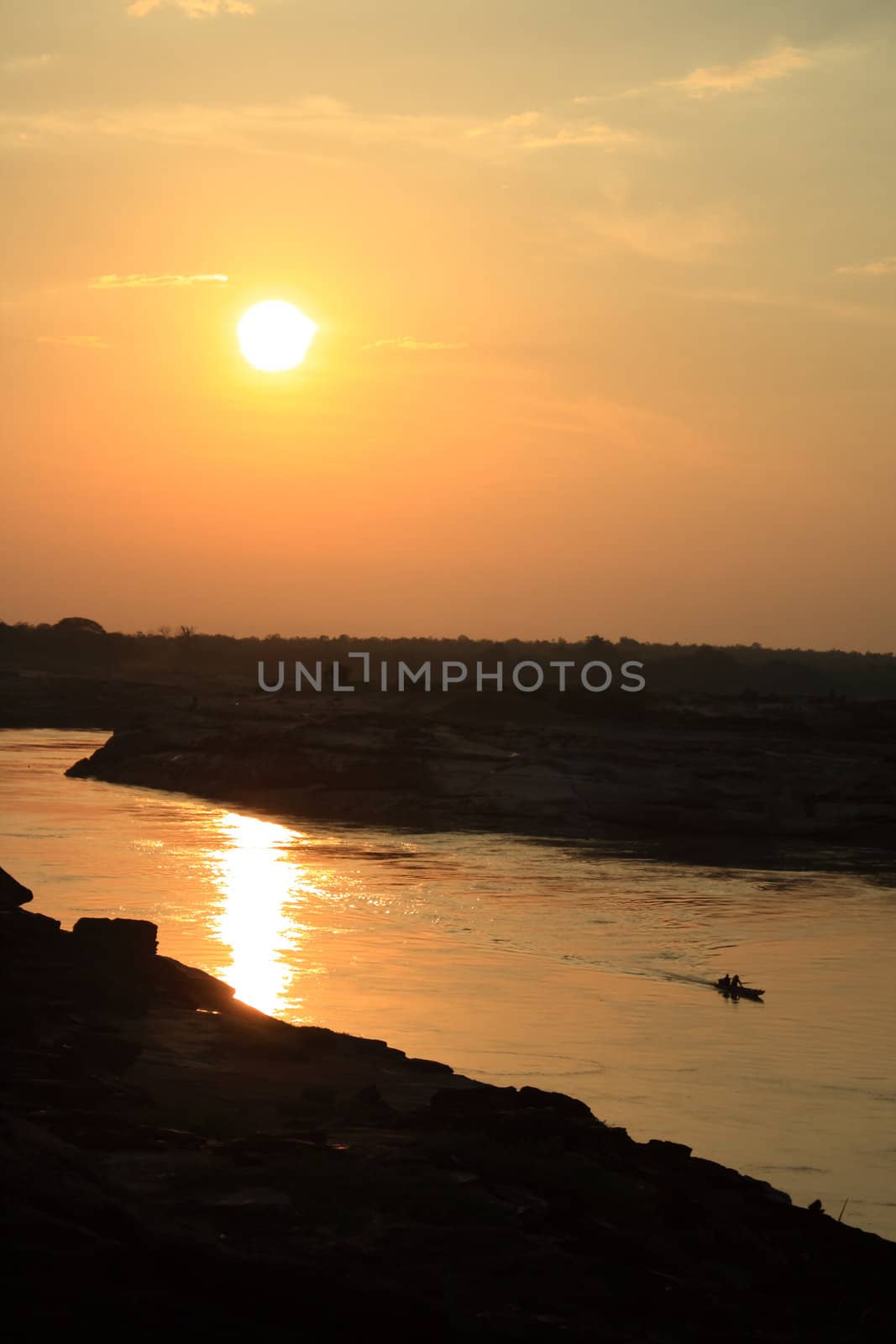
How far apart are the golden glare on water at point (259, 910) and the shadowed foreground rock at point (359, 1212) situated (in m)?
4.77

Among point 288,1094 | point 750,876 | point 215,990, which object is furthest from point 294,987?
point 750,876

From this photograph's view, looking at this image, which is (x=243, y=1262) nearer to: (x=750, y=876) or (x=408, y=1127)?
(x=408, y=1127)

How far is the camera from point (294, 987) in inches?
648

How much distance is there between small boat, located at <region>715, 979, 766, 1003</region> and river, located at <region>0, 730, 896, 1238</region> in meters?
0.18

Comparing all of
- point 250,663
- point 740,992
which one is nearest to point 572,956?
point 740,992

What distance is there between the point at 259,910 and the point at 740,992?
7.98 m

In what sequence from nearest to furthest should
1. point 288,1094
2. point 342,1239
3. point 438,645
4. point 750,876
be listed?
point 342,1239, point 288,1094, point 750,876, point 438,645

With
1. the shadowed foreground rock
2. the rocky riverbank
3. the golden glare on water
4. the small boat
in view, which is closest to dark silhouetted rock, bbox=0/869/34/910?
the golden glare on water

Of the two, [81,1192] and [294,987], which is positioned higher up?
[81,1192]

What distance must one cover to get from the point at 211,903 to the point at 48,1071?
13071 mm

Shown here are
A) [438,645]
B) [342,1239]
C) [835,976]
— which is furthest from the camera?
[438,645]

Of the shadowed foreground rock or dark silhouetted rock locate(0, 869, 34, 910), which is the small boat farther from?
dark silhouetted rock locate(0, 869, 34, 910)

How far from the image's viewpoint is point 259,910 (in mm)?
22203

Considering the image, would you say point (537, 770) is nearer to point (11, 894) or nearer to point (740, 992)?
point (740, 992)
